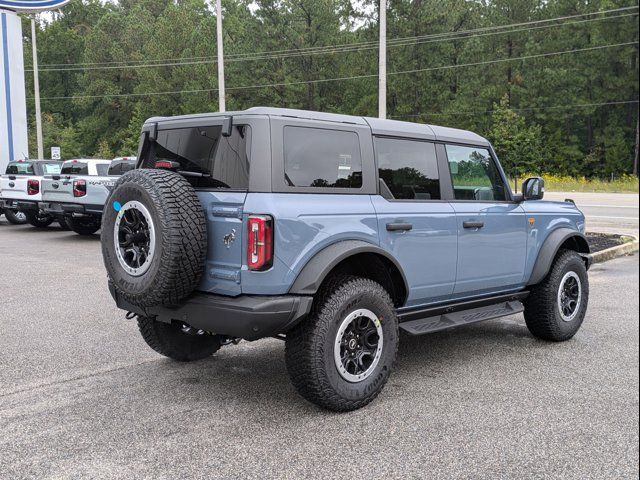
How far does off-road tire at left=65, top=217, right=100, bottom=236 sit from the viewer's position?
48.7ft

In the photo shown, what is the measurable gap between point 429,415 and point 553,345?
229 cm

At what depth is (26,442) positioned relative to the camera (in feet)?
12.2

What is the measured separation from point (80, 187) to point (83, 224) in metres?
1.80

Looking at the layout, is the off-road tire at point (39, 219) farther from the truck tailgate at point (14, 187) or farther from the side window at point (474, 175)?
the side window at point (474, 175)

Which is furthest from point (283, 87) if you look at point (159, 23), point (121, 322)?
point (121, 322)

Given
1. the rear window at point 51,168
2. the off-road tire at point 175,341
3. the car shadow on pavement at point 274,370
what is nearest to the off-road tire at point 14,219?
the rear window at point 51,168

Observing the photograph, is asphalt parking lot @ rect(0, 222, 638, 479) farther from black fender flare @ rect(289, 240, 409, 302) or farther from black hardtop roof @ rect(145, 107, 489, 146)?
black hardtop roof @ rect(145, 107, 489, 146)

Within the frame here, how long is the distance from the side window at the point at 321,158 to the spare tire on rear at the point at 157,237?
0.68 metres

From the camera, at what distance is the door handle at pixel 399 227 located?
14.9ft

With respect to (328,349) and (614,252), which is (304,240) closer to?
(328,349)

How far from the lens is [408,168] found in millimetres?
4945

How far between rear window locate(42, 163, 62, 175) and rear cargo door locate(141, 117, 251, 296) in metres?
13.5

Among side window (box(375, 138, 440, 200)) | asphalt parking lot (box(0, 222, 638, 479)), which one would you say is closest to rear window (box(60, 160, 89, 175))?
asphalt parking lot (box(0, 222, 638, 479))

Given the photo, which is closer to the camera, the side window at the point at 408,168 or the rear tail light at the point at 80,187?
the side window at the point at 408,168
